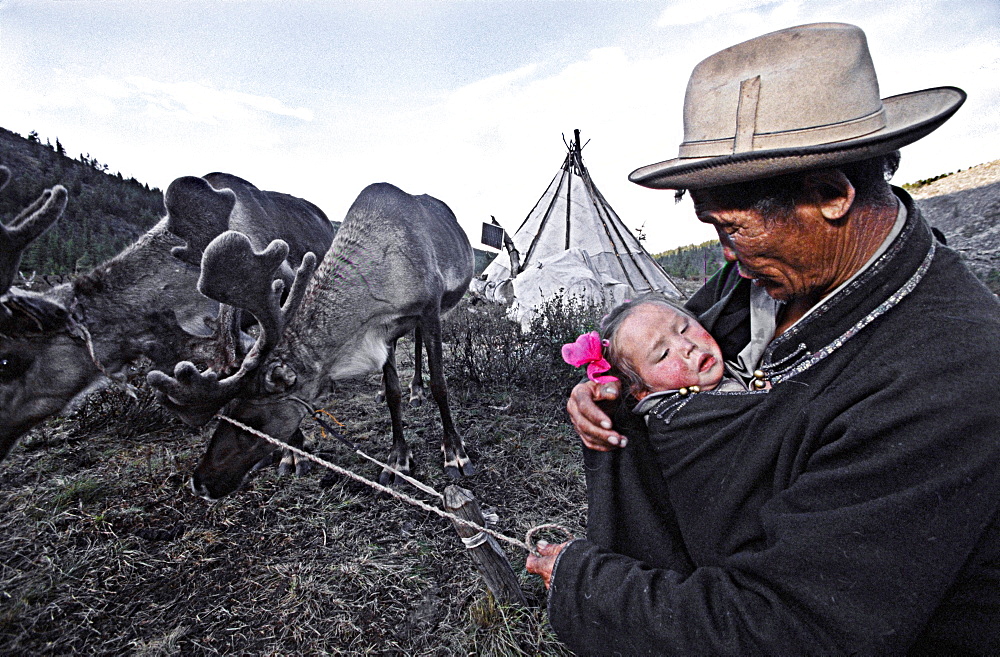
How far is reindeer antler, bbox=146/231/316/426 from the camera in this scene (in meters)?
2.26

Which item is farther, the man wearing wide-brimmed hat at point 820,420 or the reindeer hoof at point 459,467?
the reindeer hoof at point 459,467

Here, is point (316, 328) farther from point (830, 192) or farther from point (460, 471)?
point (830, 192)

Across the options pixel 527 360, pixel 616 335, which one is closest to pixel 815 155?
pixel 616 335

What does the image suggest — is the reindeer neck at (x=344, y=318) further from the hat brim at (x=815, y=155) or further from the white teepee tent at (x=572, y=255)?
the white teepee tent at (x=572, y=255)

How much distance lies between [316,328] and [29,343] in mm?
1888

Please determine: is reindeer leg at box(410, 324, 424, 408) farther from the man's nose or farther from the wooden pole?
the man's nose

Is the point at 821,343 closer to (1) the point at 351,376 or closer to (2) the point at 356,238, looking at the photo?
(1) the point at 351,376

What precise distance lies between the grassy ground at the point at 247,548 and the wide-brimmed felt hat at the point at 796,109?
7.15 ft

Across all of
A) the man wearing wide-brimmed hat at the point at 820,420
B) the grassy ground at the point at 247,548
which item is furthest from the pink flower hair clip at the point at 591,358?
the grassy ground at the point at 247,548

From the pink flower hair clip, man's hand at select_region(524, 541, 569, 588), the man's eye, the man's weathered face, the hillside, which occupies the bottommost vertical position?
man's hand at select_region(524, 541, 569, 588)

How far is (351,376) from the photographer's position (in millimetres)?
3029

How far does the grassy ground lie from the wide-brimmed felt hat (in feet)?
7.15

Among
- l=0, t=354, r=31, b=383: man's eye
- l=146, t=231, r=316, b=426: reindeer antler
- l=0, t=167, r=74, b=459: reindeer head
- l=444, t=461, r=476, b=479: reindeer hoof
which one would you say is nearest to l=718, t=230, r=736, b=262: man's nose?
l=146, t=231, r=316, b=426: reindeer antler

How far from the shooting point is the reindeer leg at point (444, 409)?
3545 mm
